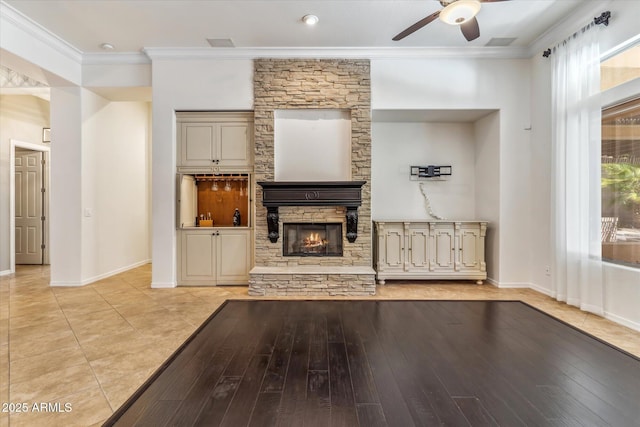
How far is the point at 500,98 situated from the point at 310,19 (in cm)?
296

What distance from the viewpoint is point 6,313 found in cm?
338

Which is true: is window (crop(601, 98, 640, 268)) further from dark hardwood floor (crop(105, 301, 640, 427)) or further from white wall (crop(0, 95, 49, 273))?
white wall (crop(0, 95, 49, 273))

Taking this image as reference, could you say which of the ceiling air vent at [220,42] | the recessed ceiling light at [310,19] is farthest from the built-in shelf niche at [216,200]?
the recessed ceiling light at [310,19]

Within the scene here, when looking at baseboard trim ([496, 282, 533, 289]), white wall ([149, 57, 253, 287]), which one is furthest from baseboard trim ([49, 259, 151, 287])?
baseboard trim ([496, 282, 533, 289])

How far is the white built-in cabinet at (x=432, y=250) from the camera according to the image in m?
4.64

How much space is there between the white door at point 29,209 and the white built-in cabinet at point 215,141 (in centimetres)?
395

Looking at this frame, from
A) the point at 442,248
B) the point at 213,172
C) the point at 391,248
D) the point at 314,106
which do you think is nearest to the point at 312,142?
the point at 314,106

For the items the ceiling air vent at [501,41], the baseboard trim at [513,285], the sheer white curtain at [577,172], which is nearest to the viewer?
the sheer white curtain at [577,172]

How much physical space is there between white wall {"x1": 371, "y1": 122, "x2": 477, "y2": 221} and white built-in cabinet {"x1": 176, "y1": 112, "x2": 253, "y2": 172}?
212 centimetres

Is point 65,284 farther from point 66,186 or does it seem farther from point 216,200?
point 216,200

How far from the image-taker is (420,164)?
5.18 meters

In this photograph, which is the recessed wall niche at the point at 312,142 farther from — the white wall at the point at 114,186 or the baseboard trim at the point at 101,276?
the baseboard trim at the point at 101,276

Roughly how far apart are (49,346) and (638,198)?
18.4ft

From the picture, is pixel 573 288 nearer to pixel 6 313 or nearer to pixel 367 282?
pixel 367 282
